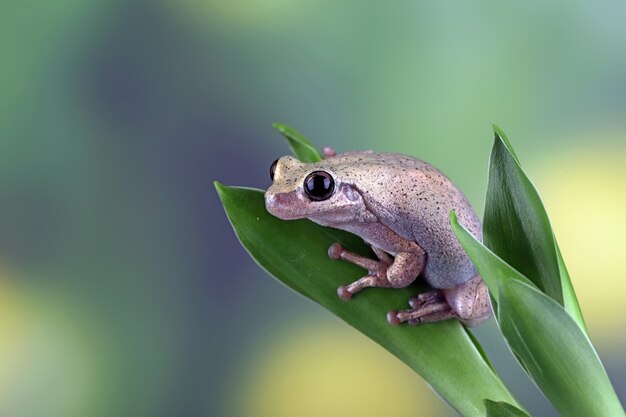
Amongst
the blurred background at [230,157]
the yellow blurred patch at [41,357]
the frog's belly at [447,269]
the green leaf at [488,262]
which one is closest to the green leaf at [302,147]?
the frog's belly at [447,269]

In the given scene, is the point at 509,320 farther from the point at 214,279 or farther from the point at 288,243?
the point at 214,279

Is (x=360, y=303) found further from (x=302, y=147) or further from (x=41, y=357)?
(x=41, y=357)

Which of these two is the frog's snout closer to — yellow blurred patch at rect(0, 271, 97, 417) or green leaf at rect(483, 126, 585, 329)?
green leaf at rect(483, 126, 585, 329)

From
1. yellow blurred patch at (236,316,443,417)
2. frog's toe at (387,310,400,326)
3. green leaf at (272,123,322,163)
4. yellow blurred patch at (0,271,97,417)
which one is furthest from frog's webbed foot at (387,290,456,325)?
yellow blurred patch at (0,271,97,417)

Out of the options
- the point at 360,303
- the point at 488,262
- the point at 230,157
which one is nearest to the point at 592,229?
the point at 230,157

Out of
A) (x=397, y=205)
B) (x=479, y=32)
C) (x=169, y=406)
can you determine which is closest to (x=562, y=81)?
(x=479, y=32)

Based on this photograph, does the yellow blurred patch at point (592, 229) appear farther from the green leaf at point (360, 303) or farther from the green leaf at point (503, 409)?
the green leaf at point (503, 409)
